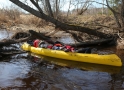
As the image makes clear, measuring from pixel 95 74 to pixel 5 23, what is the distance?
58.2 feet

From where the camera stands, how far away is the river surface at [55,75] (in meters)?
6.66

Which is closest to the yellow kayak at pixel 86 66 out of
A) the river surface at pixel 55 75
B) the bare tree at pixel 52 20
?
the river surface at pixel 55 75

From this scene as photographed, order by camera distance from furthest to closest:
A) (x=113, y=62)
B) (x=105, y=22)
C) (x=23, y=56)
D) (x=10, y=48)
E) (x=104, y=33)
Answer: (x=105, y=22) < (x=104, y=33) < (x=10, y=48) < (x=23, y=56) < (x=113, y=62)

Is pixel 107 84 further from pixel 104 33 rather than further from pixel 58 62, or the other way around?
pixel 104 33

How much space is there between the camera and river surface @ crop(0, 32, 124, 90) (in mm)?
6660

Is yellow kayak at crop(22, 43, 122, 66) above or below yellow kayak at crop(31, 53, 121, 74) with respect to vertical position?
above

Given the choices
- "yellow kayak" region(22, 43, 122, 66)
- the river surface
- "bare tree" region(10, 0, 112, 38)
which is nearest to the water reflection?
the river surface

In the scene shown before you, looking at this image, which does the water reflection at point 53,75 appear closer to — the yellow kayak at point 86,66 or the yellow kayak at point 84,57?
the yellow kayak at point 86,66

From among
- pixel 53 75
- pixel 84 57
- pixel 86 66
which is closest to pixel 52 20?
pixel 84 57

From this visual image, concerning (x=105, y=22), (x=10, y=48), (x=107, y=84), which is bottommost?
(x=107, y=84)

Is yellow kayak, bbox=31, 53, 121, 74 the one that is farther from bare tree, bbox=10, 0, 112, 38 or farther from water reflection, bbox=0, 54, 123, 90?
bare tree, bbox=10, 0, 112, 38

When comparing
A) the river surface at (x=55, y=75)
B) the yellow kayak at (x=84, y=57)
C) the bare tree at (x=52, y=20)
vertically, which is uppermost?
the bare tree at (x=52, y=20)

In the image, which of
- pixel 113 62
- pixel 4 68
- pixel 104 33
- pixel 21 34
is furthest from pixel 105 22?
pixel 4 68

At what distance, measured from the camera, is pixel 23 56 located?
1088 centimetres
